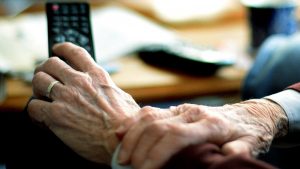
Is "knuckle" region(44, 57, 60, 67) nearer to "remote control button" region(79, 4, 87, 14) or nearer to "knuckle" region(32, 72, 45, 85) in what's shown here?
"knuckle" region(32, 72, 45, 85)

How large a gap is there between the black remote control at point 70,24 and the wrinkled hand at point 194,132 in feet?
0.79

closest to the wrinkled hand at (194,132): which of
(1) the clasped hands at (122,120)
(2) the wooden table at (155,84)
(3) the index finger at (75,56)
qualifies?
(1) the clasped hands at (122,120)

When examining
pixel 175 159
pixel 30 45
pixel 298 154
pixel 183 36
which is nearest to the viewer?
pixel 175 159

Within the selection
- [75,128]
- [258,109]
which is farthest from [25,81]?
[258,109]

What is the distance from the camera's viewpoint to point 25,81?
1.06m

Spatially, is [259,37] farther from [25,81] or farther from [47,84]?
[47,84]

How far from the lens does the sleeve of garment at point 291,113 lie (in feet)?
2.56

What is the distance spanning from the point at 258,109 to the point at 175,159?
203mm

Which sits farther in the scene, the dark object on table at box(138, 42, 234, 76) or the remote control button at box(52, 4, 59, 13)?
the dark object on table at box(138, 42, 234, 76)

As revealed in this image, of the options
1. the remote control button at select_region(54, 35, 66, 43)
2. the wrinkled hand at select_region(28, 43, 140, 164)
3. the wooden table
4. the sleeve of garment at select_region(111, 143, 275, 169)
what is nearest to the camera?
the sleeve of garment at select_region(111, 143, 275, 169)

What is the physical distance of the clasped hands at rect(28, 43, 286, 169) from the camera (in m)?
0.61

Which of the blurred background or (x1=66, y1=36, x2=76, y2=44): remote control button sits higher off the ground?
(x1=66, y1=36, x2=76, y2=44): remote control button

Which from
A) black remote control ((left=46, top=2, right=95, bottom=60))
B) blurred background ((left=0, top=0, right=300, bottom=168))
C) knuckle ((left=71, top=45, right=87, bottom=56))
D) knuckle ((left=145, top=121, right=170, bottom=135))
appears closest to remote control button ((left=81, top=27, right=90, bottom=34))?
black remote control ((left=46, top=2, right=95, bottom=60))

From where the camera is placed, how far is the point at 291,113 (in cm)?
78
